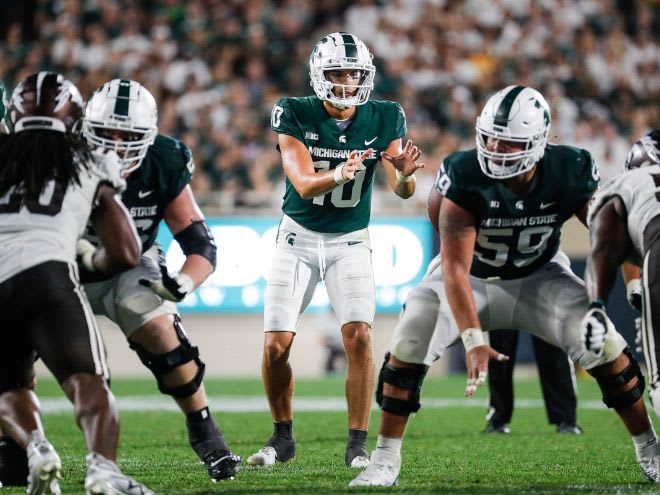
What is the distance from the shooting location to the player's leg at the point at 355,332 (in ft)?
17.0

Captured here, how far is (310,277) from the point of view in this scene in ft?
17.9

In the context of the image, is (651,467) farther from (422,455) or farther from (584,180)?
(422,455)

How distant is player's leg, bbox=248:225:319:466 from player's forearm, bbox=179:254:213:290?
0.87m

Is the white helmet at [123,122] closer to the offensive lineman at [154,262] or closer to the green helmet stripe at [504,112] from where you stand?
the offensive lineman at [154,262]

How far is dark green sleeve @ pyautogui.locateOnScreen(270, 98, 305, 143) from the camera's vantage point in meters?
5.37

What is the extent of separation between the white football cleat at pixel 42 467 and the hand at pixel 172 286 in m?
0.72

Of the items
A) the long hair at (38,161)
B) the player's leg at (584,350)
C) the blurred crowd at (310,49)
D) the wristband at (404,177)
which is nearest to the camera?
the long hair at (38,161)

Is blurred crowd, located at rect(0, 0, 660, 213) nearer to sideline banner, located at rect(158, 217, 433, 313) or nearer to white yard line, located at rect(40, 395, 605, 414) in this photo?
sideline banner, located at rect(158, 217, 433, 313)

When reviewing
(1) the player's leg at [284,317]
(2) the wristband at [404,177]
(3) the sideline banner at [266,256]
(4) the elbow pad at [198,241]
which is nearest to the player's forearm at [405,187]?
(2) the wristband at [404,177]

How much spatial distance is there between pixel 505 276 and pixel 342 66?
4.37 feet

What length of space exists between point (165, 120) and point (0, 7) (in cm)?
325

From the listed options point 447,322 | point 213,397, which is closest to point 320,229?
point 447,322

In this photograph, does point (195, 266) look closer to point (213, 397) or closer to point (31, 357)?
point (31, 357)

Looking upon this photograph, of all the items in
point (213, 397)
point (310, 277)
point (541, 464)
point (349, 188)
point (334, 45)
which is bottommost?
point (213, 397)
